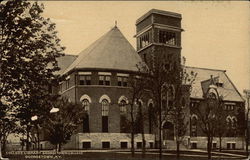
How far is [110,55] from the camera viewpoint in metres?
7.08

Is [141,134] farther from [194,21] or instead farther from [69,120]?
[194,21]

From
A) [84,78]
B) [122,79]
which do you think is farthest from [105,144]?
[84,78]

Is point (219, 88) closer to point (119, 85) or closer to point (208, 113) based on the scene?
point (208, 113)

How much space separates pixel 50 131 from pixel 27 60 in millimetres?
A: 1116

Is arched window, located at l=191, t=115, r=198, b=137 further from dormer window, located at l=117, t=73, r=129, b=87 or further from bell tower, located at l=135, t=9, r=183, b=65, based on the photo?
dormer window, located at l=117, t=73, r=129, b=87

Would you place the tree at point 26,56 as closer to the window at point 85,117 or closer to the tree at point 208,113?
the window at point 85,117

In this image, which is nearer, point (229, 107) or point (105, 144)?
point (105, 144)

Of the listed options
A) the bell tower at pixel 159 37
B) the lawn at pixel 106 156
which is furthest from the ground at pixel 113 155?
the bell tower at pixel 159 37

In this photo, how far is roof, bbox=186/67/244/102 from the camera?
21.5 ft

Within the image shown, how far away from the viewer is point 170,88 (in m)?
7.37

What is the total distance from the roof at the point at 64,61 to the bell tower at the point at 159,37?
110cm

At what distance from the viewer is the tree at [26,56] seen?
16.8ft

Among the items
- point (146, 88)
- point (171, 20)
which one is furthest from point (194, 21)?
point (146, 88)

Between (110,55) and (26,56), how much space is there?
208cm
